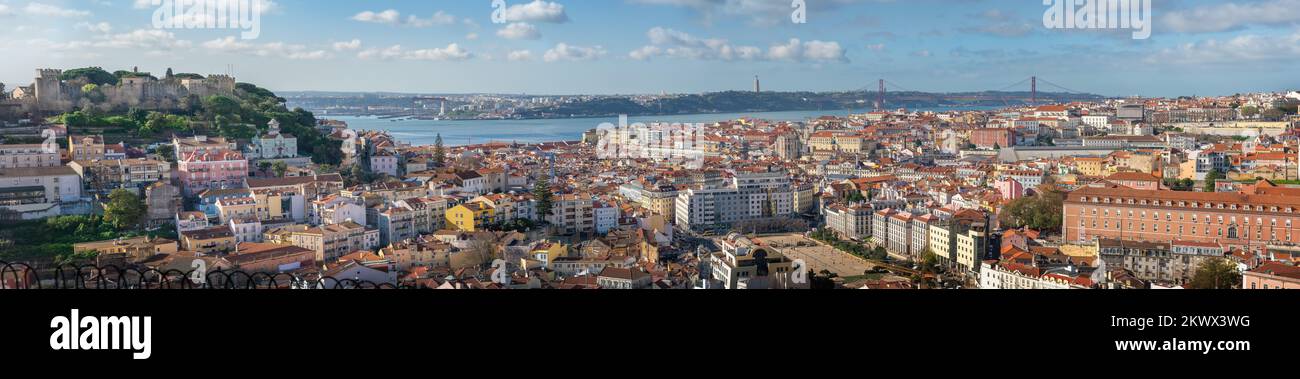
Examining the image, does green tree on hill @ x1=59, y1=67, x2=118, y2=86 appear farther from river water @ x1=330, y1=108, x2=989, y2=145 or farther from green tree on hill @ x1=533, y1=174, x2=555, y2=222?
river water @ x1=330, y1=108, x2=989, y2=145

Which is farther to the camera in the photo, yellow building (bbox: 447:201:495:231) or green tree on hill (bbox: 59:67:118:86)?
green tree on hill (bbox: 59:67:118:86)

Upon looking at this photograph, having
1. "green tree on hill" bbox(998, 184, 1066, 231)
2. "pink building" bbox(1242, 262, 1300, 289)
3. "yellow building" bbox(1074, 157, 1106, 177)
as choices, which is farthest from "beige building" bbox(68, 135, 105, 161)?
Result: "yellow building" bbox(1074, 157, 1106, 177)

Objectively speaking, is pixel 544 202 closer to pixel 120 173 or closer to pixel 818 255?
pixel 818 255

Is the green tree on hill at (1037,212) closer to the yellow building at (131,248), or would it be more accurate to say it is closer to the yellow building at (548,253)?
the yellow building at (548,253)

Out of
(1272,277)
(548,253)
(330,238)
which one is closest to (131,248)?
(330,238)

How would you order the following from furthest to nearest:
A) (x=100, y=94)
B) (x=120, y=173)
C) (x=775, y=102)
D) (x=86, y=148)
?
(x=775, y=102) < (x=100, y=94) < (x=86, y=148) < (x=120, y=173)
